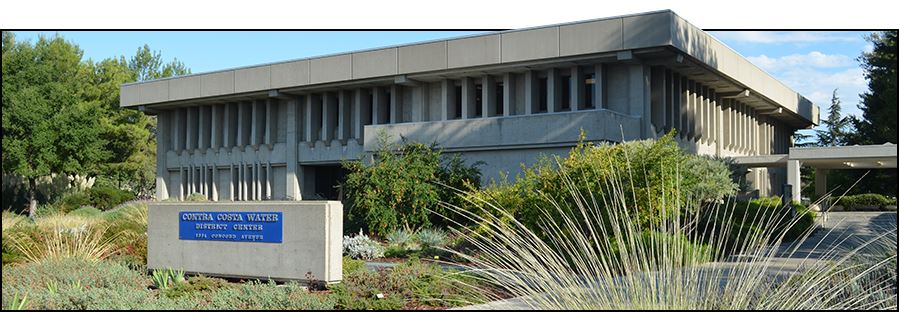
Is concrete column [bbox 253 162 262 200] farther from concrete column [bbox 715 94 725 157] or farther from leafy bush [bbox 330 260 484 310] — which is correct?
leafy bush [bbox 330 260 484 310]

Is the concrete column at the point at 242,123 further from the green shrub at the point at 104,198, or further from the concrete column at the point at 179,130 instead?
the green shrub at the point at 104,198

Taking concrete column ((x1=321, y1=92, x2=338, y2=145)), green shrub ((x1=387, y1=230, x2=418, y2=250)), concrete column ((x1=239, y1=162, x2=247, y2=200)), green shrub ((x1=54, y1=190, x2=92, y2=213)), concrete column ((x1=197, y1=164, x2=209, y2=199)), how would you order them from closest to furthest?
green shrub ((x1=387, y1=230, x2=418, y2=250)), concrete column ((x1=321, y1=92, x2=338, y2=145)), green shrub ((x1=54, y1=190, x2=92, y2=213)), concrete column ((x1=239, y1=162, x2=247, y2=200)), concrete column ((x1=197, y1=164, x2=209, y2=199))

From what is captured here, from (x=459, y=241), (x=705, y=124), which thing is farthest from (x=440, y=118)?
(x=459, y=241)

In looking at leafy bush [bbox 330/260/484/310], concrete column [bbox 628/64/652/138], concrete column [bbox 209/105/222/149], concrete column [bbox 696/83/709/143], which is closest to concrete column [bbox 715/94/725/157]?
concrete column [bbox 696/83/709/143]

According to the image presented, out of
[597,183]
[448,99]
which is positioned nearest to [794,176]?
[448,99]

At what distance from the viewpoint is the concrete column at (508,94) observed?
3050 centimetres

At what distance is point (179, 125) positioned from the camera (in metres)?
43.4

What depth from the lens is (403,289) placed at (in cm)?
1116

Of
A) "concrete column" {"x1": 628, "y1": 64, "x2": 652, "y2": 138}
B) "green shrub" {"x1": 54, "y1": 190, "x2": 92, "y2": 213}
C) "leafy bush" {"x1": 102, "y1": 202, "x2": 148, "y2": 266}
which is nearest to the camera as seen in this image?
"leafy bush" {"x1": 102, "y1": 202, "x2": 148, "y2": 266}

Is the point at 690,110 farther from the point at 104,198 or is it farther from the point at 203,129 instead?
the point at 104,198

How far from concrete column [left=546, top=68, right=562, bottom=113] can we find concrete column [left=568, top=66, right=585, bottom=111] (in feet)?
1.62

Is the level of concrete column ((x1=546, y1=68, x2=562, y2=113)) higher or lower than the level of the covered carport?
higher

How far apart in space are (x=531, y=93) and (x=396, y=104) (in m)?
6.22

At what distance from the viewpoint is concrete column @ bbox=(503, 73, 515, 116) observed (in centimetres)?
3050
